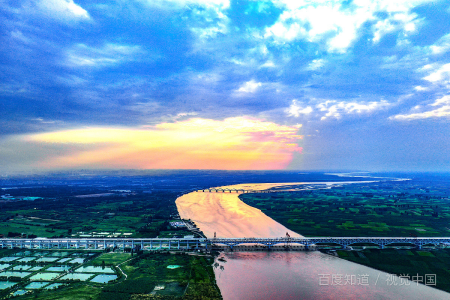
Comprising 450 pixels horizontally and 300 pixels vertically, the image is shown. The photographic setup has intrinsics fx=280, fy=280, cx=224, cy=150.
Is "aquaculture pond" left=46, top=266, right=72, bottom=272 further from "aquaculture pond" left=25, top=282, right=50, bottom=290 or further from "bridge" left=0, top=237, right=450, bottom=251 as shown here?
"bridge" left=0, top=237, right=450, bottom=251

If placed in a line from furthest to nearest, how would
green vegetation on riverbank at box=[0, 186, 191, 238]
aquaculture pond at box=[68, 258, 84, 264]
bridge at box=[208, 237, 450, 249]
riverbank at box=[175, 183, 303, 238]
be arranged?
riverbank at box=[175, 183, 303, 238] < green vegetation on riverbank at box=[0, 186, 191, 238] < bridge at box=[208, 237, 450, 249] < aquaculture pond at box=[68, 258, 84, 264]

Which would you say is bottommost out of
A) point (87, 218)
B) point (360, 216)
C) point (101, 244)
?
point (101, 244)

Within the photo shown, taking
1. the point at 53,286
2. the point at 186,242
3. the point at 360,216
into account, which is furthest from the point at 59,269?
the point at 360,216

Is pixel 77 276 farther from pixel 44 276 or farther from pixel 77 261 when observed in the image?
pixel 77 261

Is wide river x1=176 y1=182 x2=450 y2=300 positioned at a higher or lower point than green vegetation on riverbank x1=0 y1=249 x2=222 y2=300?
lower

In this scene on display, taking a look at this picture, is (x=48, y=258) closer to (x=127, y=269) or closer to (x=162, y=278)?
(x=127, y=269)

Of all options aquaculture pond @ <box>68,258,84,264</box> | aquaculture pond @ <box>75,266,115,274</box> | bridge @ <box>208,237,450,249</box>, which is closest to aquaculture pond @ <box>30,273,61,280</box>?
aquaculture pond @ <box>75,266,115,274</box>

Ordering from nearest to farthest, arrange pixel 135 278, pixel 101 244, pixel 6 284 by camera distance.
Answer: pixel 6 284, pixel 135 278, pixel 101 244

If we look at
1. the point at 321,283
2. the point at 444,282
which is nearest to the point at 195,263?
the point at 321,283
